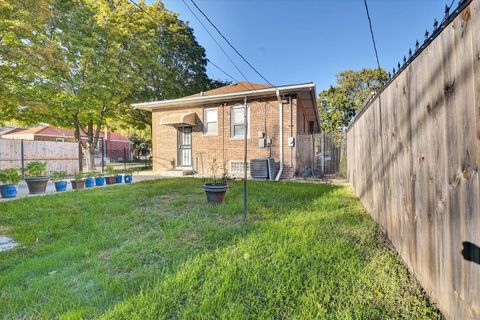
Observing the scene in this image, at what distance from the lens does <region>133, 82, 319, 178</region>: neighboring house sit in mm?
9164

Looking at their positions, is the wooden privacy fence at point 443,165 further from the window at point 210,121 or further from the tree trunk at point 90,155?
the tree trunk at point 90,155

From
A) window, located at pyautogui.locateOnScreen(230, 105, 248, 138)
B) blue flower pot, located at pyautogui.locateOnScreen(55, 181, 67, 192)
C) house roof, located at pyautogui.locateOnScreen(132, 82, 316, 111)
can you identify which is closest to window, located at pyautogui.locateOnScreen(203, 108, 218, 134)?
house roof, located at pyautogui.locateOnScreen(132, 82, 316, 111)

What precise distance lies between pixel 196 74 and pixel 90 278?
1985 centimetres

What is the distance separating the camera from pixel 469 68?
123 centimetres

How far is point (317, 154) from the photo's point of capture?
31.7 ft

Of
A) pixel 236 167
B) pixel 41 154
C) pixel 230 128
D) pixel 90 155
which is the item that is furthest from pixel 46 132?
pixel 236 167

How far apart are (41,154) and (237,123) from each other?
871 centimetres

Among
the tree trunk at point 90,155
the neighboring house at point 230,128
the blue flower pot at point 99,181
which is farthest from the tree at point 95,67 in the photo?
the blue flower pot at point 99,181

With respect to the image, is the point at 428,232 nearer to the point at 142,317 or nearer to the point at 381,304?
the point at 381,304

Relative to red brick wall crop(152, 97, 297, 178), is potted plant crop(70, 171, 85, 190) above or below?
below

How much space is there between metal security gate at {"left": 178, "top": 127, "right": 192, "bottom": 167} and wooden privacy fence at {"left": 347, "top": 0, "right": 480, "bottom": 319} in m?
9.63

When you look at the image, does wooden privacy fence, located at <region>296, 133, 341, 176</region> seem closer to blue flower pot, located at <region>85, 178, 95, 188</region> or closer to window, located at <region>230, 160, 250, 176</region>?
window, located at <region>230, 160, 250, 176</region>

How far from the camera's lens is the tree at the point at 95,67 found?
11602mm

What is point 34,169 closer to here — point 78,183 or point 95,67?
point 78,183
